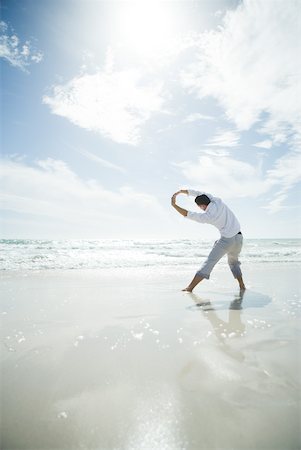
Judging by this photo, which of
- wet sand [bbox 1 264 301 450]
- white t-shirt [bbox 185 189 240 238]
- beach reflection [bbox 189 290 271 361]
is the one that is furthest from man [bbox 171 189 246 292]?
wet sand [bbox 1 264 301 450]

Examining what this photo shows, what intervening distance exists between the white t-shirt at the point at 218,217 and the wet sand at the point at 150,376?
67.6 inches

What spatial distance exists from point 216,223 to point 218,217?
13 cm

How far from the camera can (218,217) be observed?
5691 mm

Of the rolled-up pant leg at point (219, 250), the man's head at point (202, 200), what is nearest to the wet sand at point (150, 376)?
the rolled-up pant leg at point (219, 250)

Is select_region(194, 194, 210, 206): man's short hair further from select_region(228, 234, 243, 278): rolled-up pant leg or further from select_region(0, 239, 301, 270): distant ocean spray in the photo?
select_region(0, 239, 301, 270): distant ocean spray

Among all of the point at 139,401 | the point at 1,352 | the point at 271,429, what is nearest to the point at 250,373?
the point at 271,429

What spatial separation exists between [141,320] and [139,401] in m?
1.84

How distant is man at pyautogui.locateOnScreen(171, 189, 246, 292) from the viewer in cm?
562

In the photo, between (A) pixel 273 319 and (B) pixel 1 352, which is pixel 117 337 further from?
(A) pixel 273 319

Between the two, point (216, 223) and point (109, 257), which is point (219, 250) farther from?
point (109, 257)

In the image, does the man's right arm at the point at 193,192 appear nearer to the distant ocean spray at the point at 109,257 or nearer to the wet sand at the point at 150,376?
the wet sand at the point at 150,376

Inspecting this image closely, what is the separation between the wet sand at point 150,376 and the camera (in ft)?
5.23

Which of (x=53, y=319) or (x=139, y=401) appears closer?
(x=139, y=401)

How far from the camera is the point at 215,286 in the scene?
645 cm
